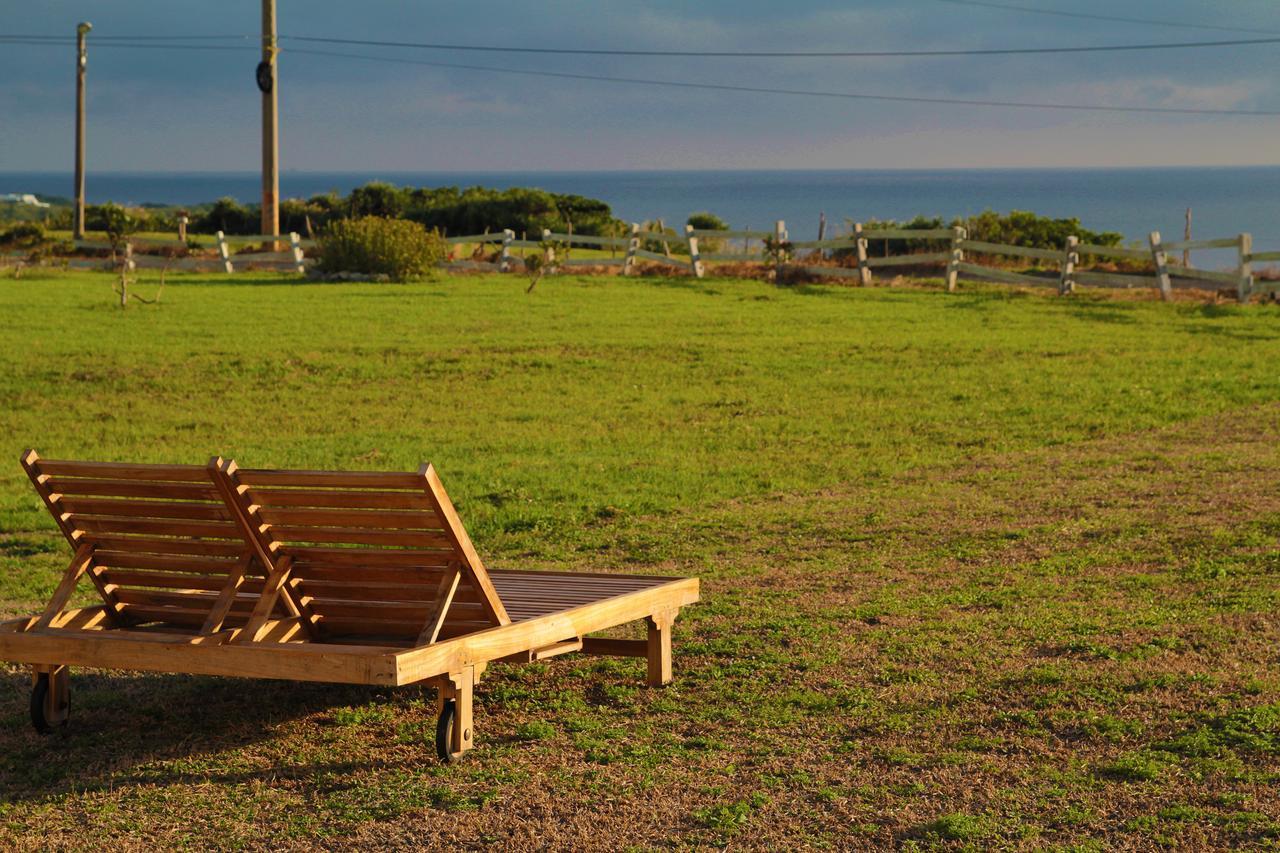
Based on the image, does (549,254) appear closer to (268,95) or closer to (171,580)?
(268,95)

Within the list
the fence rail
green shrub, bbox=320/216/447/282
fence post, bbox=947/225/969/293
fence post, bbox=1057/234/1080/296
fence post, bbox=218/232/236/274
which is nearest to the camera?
the fence rail

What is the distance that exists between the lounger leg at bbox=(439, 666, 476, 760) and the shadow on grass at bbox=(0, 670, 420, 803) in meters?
0.33

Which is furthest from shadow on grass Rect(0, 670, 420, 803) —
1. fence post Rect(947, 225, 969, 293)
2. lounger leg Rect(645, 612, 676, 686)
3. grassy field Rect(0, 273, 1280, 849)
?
fence post Rect(947, 225, 969, 293)

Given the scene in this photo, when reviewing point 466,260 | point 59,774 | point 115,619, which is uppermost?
point 466,260

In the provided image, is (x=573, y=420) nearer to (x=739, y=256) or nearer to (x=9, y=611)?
(x=9, y=611)

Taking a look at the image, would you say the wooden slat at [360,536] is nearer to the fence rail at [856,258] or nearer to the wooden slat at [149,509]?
the wooden slat at [149,509]

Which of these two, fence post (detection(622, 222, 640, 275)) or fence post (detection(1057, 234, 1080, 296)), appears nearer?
fence post (detection(1057, 234, 1080, 296))

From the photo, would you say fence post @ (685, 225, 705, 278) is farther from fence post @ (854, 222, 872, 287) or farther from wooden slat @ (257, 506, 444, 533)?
wooden slat @ (257, 506, 444, 533)

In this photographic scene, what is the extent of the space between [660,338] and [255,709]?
14.5m

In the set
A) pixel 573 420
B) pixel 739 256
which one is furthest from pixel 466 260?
pixel 573 420

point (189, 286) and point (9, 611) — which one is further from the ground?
point (189, 286)

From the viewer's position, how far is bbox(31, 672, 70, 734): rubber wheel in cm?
523

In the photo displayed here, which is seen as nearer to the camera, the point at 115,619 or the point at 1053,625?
the point at 115,619

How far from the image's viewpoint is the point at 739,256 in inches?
1368
